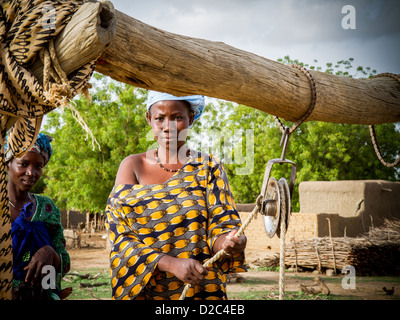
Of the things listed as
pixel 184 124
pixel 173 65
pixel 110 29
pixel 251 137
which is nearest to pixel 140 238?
pixel 184 124

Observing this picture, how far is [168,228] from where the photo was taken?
2.25 m

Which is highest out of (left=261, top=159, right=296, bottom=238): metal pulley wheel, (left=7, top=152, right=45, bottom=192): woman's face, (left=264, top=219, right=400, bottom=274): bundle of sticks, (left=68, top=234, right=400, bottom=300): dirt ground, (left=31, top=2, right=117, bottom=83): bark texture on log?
(left=31, top=2, right=117, bottom=83): bark texture on log

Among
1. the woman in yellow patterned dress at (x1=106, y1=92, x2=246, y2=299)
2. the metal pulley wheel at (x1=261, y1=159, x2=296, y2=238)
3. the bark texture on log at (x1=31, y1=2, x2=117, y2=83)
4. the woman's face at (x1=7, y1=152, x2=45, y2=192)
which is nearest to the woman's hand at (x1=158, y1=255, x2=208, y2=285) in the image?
the woman in yellow patterned dress at (x1=106, y1=92, x2=246, y2=299)

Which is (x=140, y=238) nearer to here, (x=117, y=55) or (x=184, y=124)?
(x=184, y=124)

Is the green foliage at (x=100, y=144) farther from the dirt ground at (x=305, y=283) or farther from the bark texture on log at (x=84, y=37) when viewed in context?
the bark texture on log at (x=84, y=37)

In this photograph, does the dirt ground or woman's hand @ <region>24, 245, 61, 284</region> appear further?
the dirt ground

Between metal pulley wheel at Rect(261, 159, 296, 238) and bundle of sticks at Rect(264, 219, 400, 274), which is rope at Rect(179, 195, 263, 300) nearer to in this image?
metal pulley wheel at Rect(261, 159, 296, 238)

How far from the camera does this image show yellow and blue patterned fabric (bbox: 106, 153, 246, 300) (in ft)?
7.30

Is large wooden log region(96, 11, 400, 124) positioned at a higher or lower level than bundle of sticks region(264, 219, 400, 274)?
higher

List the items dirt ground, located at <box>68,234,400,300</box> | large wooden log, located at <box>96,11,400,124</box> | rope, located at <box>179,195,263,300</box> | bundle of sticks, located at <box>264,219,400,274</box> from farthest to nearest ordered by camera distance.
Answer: bundle of sticks, located at <box>264,219,400,274</box>, dirt ground, located at <box>68,234,400,300</box>, rope, located at <box>179,195,263,300</box>, large wooden log, located at <box>96,11,400,124</box>

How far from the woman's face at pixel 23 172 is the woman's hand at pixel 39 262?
45 cm

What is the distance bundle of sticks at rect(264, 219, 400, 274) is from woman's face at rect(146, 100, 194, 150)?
10.2m

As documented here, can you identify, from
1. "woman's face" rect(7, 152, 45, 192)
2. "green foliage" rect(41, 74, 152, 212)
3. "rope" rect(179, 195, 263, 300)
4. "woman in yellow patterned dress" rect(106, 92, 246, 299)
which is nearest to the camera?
"rope" rect(179, 195, 263, 300)

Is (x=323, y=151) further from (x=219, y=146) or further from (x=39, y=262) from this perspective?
(x=39, y=262)
